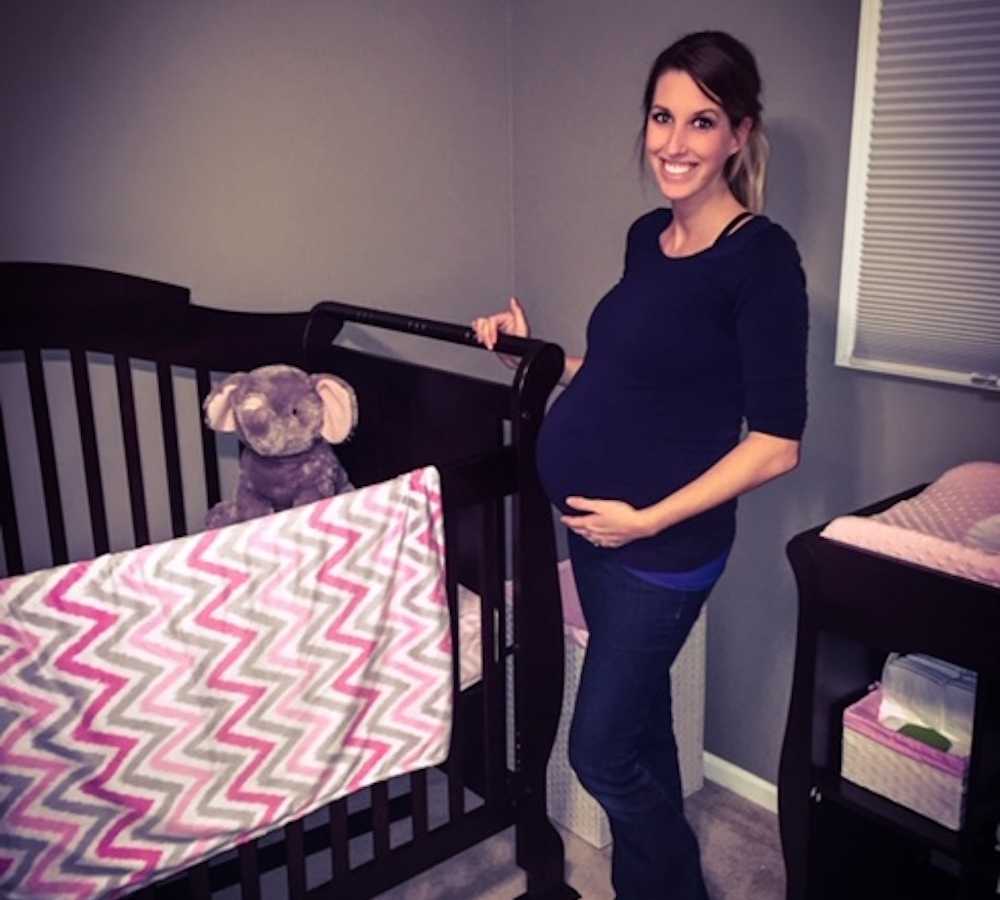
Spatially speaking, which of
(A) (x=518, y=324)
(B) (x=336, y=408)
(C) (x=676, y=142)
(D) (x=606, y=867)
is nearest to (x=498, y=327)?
(A) (x=518, y=324)

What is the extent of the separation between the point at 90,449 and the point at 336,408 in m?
0.44

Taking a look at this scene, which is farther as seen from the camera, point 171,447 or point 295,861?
point 171,447

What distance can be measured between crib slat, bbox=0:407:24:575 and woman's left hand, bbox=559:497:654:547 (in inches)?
37.4

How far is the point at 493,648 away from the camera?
1561mm

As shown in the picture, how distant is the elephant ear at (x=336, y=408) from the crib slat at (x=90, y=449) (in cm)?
39

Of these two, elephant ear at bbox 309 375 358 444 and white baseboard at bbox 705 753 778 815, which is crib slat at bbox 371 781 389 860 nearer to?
elephant ear at bbox 309 375 358 444

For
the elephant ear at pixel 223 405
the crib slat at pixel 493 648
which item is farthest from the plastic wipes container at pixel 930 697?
the elephant ear at pixel 223 405

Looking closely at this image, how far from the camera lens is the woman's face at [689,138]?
1.31 m

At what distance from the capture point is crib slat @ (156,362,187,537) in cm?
185

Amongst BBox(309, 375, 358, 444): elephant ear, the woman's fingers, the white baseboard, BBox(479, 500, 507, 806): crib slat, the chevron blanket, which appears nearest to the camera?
the chevron blanket

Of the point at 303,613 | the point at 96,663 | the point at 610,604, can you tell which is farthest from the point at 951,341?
the point at 96,663

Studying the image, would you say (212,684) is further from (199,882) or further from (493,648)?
(493,648)

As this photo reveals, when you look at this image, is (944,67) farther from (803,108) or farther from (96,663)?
(96,663)

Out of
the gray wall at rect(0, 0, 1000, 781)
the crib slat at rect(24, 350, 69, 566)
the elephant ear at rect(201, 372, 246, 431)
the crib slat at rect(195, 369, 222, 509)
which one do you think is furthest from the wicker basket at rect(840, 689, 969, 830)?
the crib slat at rect(24, 350, 69, 566)
